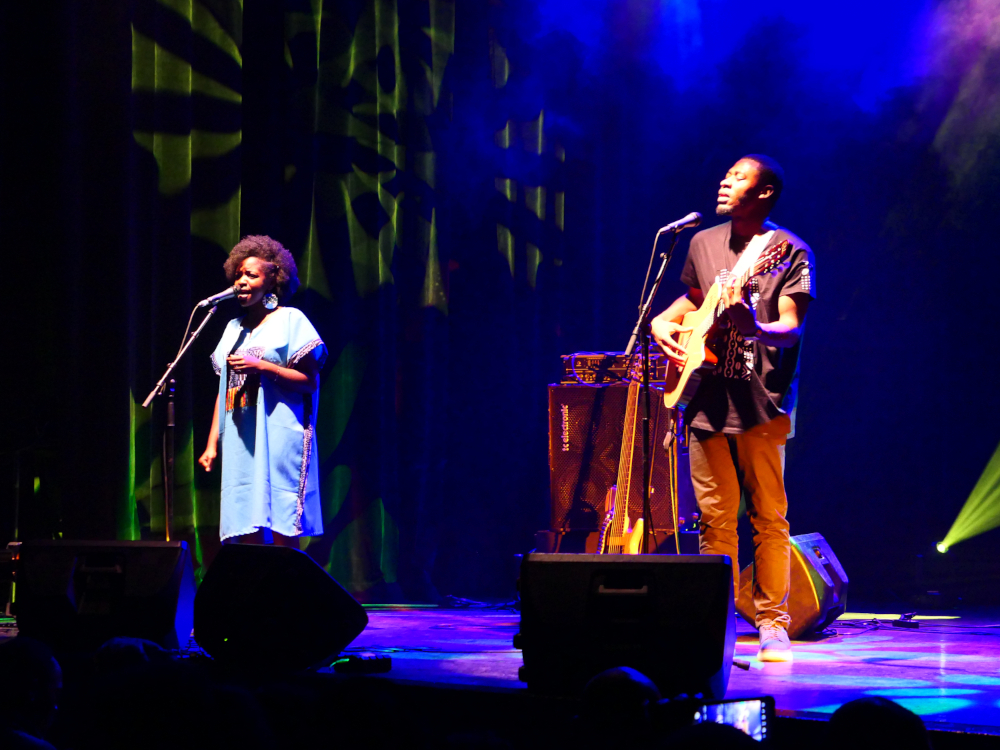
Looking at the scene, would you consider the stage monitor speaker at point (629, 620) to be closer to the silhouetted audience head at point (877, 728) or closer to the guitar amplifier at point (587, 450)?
the silhouetted audience head at point (877, 728)

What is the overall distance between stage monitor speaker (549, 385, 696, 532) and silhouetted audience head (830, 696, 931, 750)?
3.70 meters

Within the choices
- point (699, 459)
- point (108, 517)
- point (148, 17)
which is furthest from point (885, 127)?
point (108, 517)

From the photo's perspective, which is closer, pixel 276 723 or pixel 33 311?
pixel 276 723

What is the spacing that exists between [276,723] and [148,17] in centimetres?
464

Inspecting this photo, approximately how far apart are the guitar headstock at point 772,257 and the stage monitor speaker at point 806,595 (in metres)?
1.19

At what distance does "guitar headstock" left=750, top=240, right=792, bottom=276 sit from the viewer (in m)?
3.45

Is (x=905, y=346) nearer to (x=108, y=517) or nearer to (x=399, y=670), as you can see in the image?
(x=399, y=670)

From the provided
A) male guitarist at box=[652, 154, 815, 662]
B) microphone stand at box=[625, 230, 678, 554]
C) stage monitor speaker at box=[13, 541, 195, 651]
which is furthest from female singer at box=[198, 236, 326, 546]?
male guitarist at box=[652, 154, 815, 662]

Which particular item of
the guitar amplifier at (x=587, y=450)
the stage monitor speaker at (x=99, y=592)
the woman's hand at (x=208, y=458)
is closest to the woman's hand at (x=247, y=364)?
the woman's hand at (x=208, y=458)

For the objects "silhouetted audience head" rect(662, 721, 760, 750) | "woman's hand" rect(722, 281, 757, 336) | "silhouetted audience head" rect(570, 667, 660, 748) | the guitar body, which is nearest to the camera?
"silhouetted audience head" rect(662, 721, 760, 750)

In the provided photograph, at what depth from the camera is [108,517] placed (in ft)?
16.2

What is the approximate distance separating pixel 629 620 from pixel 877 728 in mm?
990

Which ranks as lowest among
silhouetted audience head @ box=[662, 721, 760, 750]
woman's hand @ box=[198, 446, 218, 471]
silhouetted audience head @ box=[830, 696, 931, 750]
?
silhouetted audience head @ box=[830, 696, 931, 750]

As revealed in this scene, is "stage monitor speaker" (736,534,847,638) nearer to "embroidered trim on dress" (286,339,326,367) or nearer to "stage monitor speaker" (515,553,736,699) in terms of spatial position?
"stage monitor speaker" (515,553,736,699)
